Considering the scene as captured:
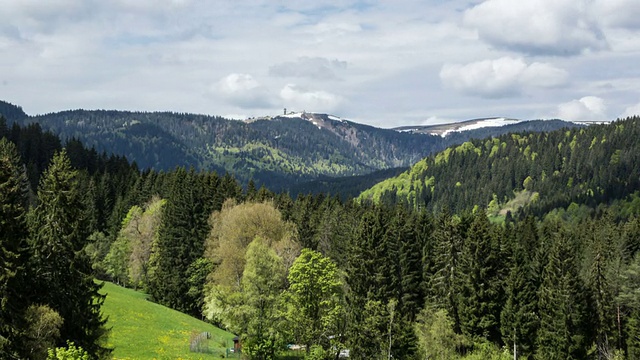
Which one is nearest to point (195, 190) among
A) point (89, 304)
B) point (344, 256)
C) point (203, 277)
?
point (203, 277)

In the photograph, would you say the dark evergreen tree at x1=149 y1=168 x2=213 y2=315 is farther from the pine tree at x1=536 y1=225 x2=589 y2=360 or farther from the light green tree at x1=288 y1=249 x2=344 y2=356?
the pine tree at x1=536 y1=225 x2=589 y2=360

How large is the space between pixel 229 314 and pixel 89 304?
23911 mm

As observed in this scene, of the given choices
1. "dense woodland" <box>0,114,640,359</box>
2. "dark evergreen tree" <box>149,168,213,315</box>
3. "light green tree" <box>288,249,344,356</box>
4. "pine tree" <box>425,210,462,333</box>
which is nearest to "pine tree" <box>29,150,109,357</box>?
"dense woodland" <box>0,114,640,359</box>

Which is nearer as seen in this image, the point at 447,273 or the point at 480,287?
the point at 480,287

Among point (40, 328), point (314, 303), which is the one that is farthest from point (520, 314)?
point (40, 328)

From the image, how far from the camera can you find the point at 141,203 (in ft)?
377

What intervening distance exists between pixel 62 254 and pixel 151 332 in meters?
22.5

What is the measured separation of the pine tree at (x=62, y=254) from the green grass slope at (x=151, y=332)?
5.10 meters

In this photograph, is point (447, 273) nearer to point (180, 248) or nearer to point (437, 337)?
point (437, 337)

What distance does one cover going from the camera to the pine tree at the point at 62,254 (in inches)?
1406

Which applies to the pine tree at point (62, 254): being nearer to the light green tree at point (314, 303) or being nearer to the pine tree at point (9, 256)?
the pine tree at point (9, 256)

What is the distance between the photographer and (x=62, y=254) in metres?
36.5

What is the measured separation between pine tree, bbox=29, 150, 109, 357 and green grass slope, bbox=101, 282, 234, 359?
510 cm

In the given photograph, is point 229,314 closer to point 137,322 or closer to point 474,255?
point 137,322
